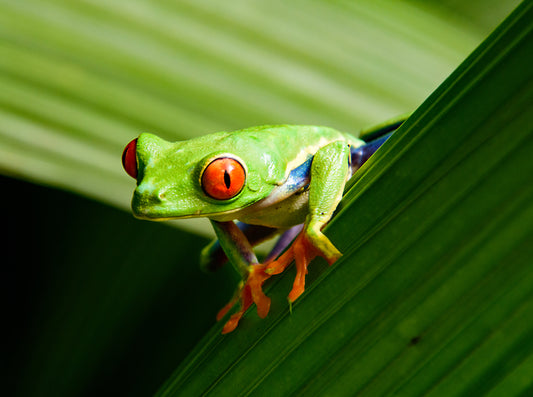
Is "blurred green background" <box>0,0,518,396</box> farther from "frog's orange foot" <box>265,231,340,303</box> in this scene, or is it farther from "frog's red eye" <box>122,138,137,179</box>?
"frog's orange foot" <box>265,231,340,303</box>

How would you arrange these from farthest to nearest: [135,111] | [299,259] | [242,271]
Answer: [135,111] < [242,271] < [299,259]

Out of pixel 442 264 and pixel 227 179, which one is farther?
pixel 227 179

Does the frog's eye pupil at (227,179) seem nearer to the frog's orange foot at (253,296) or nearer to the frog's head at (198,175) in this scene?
the frog's head at (198,175)

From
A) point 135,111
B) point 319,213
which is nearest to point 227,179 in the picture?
point 319,213

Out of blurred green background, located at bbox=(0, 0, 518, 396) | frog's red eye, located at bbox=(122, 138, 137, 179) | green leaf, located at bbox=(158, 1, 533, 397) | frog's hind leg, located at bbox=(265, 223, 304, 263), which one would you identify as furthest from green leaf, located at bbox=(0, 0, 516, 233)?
green leaf, located at bbox=(158, 1, 533, 397)

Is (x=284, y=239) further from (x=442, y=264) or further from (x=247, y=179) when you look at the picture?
(x=442, y=264)

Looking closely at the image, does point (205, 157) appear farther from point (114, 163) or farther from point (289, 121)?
point (289, 121)

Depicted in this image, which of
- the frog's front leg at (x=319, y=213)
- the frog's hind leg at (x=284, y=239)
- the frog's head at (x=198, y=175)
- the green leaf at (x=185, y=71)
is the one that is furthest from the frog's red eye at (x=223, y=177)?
the frog's hind leg at (x=284, y=239)
